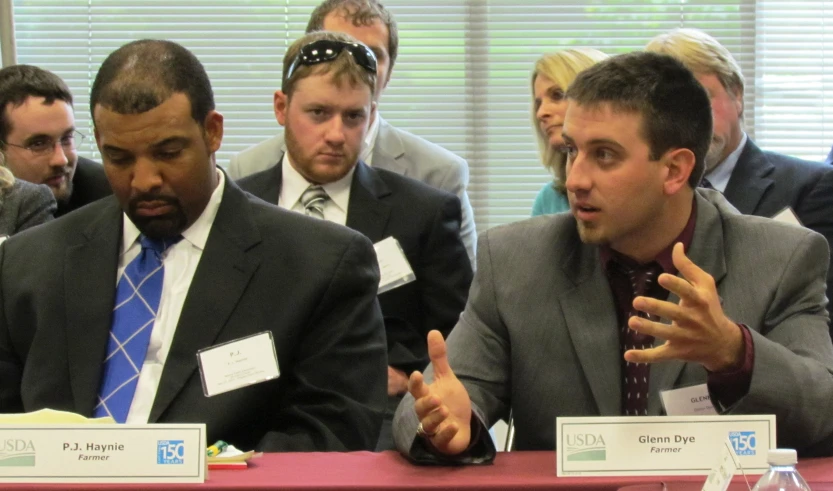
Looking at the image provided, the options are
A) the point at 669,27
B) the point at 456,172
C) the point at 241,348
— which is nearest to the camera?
the point at 241,348

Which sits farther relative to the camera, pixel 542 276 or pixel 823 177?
pixel 823 177

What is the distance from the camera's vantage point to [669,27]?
5.83m

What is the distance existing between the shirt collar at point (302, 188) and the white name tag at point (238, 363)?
1263mm

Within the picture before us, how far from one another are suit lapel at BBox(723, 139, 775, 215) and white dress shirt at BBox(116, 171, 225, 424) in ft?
5.91

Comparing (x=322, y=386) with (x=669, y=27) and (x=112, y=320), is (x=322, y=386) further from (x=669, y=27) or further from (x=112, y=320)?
(x=669, y=27)

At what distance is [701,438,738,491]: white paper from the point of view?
5.25ft

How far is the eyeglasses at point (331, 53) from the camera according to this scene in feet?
12.0

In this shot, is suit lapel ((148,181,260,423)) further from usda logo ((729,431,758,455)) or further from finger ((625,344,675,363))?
usda logo ((729,431,758,455))

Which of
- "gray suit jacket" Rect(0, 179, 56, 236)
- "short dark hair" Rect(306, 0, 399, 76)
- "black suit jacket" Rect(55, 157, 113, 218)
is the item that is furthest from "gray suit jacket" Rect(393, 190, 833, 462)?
"black suit jacket" Rect(55, 157, 113, 218)

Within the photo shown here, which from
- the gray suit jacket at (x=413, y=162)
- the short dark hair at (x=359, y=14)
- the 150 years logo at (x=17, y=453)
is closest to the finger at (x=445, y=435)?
the 150 years logo at (x=17, y=453)

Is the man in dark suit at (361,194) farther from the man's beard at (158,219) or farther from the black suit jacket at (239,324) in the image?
the man's beard at (158,219)

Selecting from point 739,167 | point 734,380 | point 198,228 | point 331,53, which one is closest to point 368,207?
point 331,53

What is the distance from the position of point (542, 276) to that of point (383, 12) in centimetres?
219

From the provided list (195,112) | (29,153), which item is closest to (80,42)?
(29,153)
